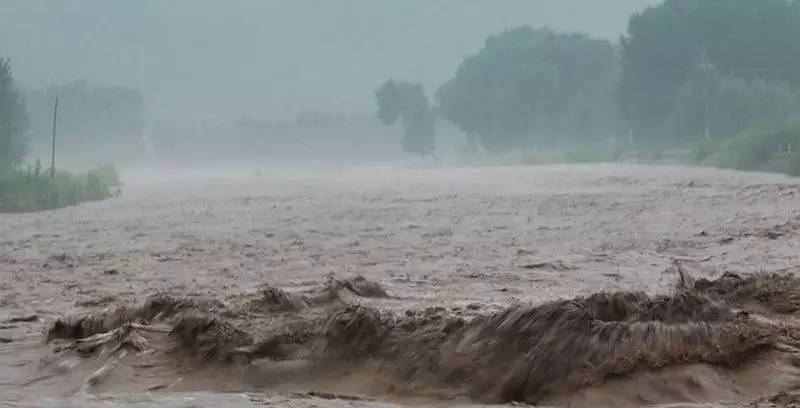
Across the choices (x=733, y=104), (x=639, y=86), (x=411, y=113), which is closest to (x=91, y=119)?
(x=411, y=113)

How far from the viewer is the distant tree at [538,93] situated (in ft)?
109

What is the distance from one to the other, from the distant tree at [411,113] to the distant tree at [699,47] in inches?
505

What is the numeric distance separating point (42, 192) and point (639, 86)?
761 inches

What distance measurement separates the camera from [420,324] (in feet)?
7.53

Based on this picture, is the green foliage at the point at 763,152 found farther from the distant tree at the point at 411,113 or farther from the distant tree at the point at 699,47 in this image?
the distant tree at the point at 411,113

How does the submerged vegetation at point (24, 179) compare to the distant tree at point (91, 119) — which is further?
the distant tree at point (91, 119)

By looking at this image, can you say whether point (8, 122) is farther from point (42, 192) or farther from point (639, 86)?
point (639, 86)

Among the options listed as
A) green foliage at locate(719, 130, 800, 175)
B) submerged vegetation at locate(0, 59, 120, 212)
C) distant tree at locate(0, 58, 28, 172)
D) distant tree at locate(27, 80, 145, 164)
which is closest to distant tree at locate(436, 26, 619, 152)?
distant tree at locate(27, 80, 145, 164)

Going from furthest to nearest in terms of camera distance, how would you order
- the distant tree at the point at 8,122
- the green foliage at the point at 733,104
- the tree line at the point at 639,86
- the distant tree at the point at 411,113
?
the distant tree at the point at 411,113
the tree line at the point at 639,86
the green foliage at the point at 733,104
the distant tree at the point at 8,122

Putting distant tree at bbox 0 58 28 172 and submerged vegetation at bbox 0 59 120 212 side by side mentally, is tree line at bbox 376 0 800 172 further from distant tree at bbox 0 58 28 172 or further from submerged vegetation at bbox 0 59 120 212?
distant tree at bbox 0 58 28 172

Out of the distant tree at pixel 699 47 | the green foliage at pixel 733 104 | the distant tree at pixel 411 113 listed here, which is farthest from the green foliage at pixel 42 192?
the distant tree at pixel 411 113

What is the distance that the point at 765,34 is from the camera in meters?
24.7

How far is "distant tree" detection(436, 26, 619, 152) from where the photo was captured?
3319cm

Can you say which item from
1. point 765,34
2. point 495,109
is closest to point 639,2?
point 495,109
